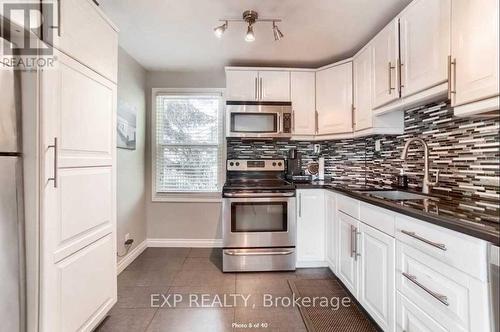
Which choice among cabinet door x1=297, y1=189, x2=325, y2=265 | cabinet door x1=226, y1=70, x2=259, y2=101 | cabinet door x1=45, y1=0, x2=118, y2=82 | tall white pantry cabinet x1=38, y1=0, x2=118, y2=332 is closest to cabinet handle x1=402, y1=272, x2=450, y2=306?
cabinet door x1=297, y1=189, x2=325, y2=265

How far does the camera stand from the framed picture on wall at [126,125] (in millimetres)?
2725

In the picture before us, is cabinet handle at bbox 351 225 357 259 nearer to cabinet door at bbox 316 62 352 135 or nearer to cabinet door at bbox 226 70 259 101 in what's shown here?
cabinet door at bbox 316 62 352 135

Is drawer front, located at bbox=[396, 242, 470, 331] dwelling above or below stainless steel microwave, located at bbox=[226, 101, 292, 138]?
below

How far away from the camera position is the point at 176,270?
9.38 feet

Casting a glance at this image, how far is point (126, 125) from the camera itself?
2.91m

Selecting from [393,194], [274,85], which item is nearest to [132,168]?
[274,85]

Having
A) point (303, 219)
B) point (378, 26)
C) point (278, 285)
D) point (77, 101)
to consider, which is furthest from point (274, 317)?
point (378, 26)

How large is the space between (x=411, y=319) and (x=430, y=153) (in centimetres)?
119

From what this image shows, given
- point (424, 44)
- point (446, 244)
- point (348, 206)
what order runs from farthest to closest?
1. point (348, 206)
2. point (424, 44)
3. point (446, 244)

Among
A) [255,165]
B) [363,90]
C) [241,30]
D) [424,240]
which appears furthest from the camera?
[255,165]

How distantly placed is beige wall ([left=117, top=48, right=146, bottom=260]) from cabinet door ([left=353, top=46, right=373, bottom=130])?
7.79 feet

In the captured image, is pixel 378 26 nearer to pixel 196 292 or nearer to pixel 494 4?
pixel 494 4

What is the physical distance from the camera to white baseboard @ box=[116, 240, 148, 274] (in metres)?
2.82

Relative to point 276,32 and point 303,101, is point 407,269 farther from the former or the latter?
point 303,101
